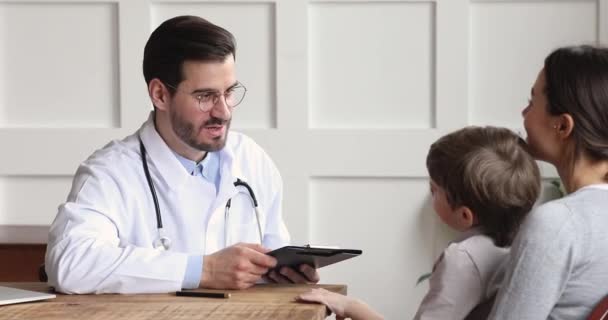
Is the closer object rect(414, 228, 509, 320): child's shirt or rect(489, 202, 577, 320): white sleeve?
rect(489, 202, 577, 320): white sleeve

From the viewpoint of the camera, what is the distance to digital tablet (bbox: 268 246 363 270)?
2.10m

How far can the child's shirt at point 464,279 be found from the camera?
6.40 feet

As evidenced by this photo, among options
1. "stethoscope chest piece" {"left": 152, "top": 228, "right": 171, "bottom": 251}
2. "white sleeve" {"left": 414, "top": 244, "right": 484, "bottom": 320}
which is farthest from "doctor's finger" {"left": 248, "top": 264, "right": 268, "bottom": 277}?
"white sleeve" {"left": 414, "top": 244, "right": 484, "bottom": 320}

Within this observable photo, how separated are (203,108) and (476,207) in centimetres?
72

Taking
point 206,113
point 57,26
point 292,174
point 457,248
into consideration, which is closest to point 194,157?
point 206,113

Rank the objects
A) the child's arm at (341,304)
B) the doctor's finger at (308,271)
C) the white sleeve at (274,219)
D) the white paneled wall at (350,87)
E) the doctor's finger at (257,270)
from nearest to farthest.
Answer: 1. the child's arm at (341,304)
2. the doctor's finger at (257,270)
3. the doctor's finger at (308,271)
4. the white sleeve at (274,219)
5. the white paneled wall at (350,87)

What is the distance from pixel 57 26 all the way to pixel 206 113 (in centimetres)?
152

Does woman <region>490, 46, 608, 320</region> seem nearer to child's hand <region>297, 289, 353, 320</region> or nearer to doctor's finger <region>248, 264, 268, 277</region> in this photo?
A: child's hand <region>297, 289, 353, 320</region>

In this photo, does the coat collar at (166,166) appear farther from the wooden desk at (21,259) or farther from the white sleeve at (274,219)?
the wooden desk at (21,259)

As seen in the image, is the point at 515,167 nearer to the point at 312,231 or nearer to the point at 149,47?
the point at 149,47

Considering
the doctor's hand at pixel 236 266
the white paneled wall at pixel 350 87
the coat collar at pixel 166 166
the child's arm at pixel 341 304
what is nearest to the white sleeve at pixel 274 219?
the coat collar at pixel 166 166

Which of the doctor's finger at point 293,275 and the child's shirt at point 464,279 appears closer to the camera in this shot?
the child's shirt at point 464,279

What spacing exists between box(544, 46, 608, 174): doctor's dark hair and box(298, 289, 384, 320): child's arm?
48cm

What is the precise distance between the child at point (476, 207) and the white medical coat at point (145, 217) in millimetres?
357
